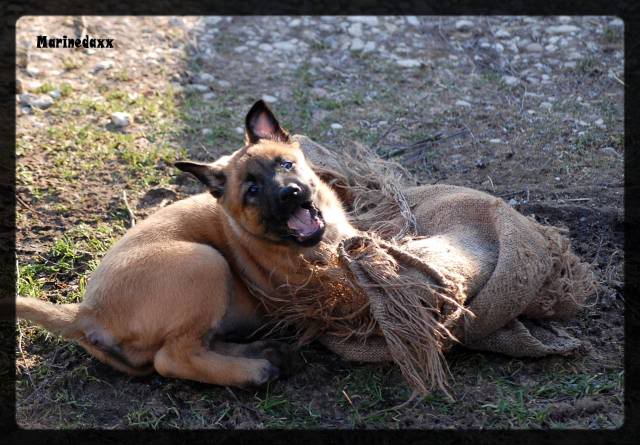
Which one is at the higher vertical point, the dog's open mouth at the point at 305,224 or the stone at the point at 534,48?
the stone at the point at 534,48

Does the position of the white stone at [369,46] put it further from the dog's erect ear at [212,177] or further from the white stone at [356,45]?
the dog's erect ear at [212,177]

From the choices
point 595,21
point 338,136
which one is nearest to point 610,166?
point 338,136

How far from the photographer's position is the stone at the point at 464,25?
858 centimetres

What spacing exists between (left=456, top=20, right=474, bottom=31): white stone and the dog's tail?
5.75 m

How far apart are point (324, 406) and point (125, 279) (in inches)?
53.9

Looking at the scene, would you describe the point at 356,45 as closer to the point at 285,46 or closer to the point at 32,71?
the point at 285,46

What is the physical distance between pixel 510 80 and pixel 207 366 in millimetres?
4784

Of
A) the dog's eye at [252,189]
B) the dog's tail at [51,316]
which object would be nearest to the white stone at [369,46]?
the dog's eye at [252,189]

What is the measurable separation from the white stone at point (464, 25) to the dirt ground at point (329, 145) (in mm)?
32

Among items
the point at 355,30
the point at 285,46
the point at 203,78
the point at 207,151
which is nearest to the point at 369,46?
the point at 355,30

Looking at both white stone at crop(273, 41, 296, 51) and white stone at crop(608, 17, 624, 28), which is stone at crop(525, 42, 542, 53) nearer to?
white stone at crop(608, 17, 624, 28)

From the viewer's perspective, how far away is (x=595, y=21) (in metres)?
8.42
